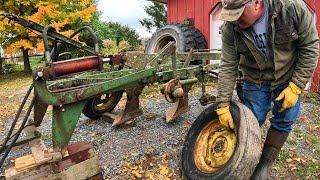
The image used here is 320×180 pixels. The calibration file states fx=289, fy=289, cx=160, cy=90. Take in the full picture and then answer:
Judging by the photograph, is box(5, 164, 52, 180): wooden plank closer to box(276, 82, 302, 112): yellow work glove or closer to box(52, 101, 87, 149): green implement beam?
box(52, 101, 87, 149): green implement beam

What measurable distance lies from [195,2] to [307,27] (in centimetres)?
815

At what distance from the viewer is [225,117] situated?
110 inches

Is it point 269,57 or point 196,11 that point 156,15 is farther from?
point 269,57

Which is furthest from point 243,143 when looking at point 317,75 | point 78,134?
point 317,75

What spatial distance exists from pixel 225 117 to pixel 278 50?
2.55ft

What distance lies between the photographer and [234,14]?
2.36 metres

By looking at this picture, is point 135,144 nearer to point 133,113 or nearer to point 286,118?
point 133,113

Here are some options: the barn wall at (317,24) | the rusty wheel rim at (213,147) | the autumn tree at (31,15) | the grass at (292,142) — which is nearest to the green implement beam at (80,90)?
the rusty wheel rim at (213,147)

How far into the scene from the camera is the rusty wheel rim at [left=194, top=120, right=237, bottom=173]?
281 centimetres

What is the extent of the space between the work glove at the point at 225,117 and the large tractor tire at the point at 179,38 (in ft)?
18.6

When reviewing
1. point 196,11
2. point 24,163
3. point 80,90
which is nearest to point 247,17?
point 80,90

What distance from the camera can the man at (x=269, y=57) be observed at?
2.42 meters

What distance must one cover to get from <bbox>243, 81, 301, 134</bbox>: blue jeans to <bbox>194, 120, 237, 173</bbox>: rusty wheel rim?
411 millimetres

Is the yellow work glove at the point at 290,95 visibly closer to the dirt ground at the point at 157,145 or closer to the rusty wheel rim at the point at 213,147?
the rusty wheel rim at the point at 213,147
